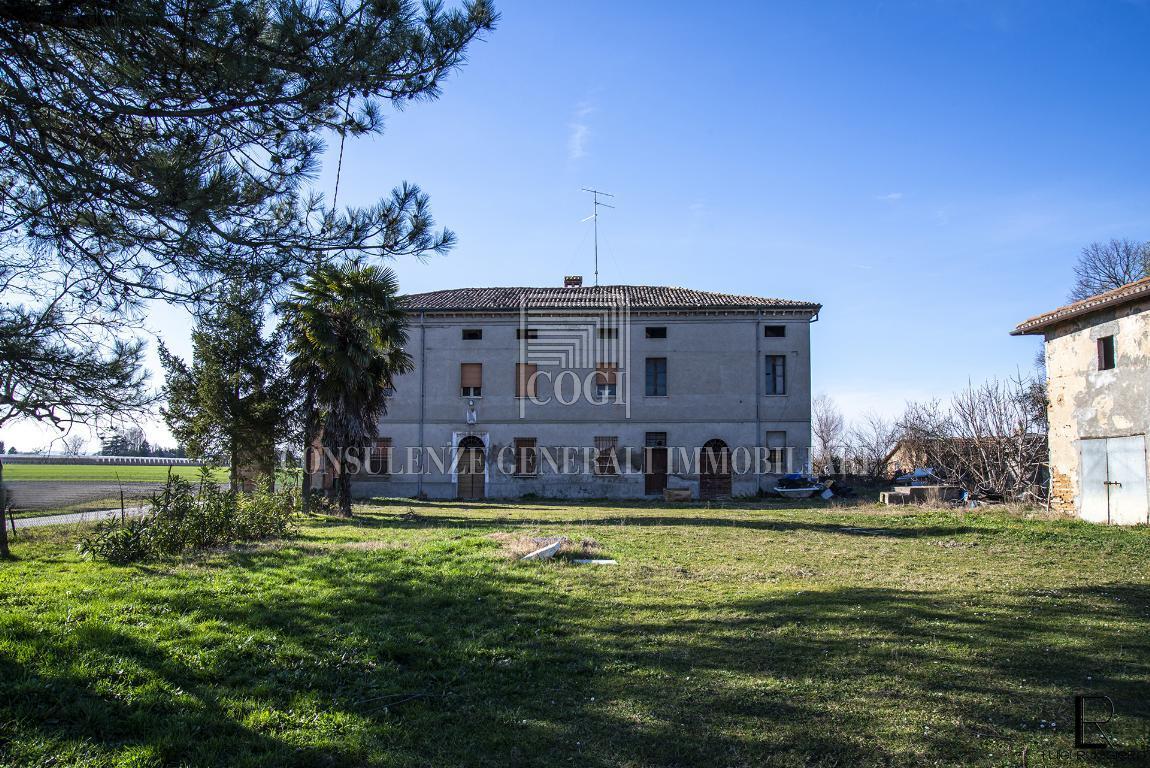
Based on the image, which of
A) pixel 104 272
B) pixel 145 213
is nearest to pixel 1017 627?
pixel 145 213

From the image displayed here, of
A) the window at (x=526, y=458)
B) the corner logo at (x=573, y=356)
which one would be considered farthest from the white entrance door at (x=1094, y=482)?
the window at (x=526, y=458)

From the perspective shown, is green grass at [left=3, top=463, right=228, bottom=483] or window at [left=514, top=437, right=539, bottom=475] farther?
green grass at [left=3, top=463, right=228, bottom=483]

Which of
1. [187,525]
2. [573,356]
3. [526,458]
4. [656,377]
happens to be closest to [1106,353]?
[656,377]

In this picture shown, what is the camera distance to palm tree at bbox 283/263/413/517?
17.6 metres

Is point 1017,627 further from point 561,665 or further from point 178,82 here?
point 178,82

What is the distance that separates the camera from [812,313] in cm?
2794

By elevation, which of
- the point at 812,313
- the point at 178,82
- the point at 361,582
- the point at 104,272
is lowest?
the point at 361,582

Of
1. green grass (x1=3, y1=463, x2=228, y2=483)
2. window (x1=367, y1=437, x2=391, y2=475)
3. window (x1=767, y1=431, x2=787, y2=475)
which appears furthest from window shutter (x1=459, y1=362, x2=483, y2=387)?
window (x1=767, y1=431, x2=787, y2=475)

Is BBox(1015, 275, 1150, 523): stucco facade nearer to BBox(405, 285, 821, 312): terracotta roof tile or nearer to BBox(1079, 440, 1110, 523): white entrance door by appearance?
BBox(1079, 440, 1110, 523): white entrance door

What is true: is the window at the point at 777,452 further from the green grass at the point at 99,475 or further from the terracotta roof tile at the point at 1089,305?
the green grass at the point at 99,475

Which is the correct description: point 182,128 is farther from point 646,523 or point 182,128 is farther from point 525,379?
point 525,379

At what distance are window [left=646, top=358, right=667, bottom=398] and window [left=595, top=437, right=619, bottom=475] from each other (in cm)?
236

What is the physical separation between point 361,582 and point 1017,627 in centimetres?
626

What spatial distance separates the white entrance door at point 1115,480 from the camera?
1435 cm
